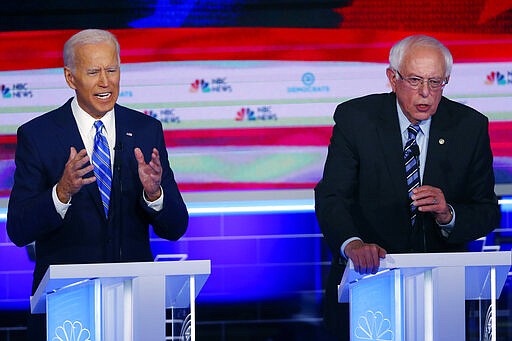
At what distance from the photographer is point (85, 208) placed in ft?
12.3

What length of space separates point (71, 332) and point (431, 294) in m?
0.94

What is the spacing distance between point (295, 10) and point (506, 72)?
104 cm

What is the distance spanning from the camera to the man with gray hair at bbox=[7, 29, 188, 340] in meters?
3.67

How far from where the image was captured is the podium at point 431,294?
300 centimetres

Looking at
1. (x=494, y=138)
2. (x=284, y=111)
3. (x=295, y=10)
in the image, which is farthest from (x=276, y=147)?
(x=494, y=138)

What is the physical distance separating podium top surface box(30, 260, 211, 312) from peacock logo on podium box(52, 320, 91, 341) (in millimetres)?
111

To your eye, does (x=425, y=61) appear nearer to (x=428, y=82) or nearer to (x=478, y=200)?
(x=428, y=82)

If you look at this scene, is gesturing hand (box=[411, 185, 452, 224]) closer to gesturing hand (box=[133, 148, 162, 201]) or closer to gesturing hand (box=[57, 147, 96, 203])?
gesturing hand (box=[133, 148, 162, 201])

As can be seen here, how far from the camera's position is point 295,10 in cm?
554

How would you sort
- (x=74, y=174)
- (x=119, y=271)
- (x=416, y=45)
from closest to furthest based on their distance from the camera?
(x=119, y=271) → (x=74, y=174) → (x=416, y=45)

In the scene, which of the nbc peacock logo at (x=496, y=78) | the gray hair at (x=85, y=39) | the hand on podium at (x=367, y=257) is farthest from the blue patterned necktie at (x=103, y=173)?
the nbc peacock logo at (x=496, y=78)

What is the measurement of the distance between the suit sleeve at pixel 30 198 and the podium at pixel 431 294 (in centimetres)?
105

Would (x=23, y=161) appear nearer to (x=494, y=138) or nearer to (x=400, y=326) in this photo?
(x=400, y=326)

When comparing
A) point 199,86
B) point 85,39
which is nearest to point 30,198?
point 85,39
